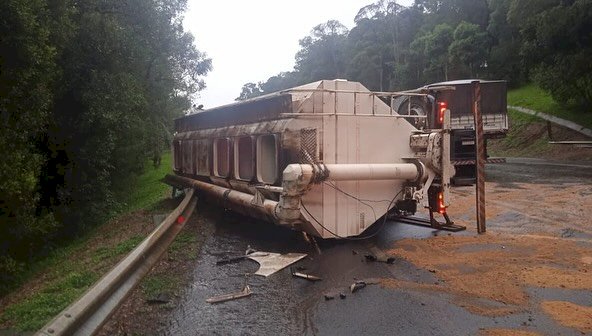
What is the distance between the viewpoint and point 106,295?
508cm

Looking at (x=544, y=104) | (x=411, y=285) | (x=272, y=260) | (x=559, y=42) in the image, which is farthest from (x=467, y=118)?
(x=544, y=104)

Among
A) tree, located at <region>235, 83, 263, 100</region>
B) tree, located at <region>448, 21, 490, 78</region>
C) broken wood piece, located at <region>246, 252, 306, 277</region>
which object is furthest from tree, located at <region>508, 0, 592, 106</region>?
tree, located at <region>235, 83, 263, 100</region>

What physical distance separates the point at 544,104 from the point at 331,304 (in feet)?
118

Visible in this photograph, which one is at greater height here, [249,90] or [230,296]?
[249,90]

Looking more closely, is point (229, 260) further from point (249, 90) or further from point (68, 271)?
point (249, 90)

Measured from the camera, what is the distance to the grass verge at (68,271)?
5270 millimetres

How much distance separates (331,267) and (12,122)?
6.35m

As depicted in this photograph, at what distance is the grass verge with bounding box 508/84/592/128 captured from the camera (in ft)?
97.4

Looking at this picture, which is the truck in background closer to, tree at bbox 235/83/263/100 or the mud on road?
the mud on road

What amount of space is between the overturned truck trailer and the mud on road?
0.58m

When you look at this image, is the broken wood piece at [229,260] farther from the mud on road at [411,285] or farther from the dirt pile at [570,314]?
the dirt pile at [570,314]

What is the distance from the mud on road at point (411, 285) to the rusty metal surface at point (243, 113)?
2.14m

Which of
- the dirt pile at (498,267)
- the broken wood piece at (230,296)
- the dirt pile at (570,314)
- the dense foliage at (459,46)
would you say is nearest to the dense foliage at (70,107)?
the broken wood piece at (230,296)

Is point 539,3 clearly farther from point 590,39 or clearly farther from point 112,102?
point 112,102
